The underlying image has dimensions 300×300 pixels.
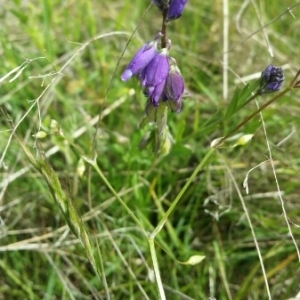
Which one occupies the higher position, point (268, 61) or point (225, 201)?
point (268, 61)

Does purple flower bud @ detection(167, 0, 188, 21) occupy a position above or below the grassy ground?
above

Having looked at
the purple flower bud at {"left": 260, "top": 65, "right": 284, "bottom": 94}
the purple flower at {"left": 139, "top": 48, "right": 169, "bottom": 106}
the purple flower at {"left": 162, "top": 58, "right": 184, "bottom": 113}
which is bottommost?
the purple flower bud at {"left": 260, "top": 65, "right": 284, "bottom": 94}

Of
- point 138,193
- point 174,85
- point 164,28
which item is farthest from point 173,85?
point 138,193

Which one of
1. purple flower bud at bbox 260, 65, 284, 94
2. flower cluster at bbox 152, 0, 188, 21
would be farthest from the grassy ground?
flower cluster at bbox 152, 0, 188, 21

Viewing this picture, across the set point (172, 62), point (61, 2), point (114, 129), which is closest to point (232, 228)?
point (114, 129)

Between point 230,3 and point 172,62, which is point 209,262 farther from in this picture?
point 230,3

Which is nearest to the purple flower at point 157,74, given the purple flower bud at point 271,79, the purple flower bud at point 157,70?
the purple flower bud at point 157,70

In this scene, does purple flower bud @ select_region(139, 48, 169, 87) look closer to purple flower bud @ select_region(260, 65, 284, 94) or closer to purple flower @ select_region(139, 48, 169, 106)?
purple flower @ select_region(139, 48, 169, 106)
